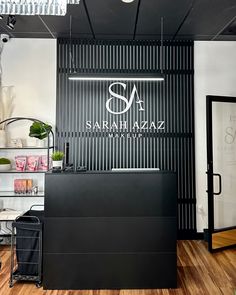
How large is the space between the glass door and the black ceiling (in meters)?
1.12

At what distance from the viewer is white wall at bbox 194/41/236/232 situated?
15.2 feet

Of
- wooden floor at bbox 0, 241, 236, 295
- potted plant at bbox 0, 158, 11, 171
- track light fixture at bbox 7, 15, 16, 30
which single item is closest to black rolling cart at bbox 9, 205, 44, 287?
wooden floor at bbox 0, 241, 236, 295

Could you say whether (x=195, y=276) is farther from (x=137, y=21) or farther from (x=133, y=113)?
(x=137, y=21)

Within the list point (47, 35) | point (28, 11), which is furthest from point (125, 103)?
point (28, 11)

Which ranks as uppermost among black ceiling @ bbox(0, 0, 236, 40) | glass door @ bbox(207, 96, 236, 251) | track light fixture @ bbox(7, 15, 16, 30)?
black ceiling @ bbox(0, 0, 236, 40)

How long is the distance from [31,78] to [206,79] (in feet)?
9.49

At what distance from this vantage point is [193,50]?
15.2ft

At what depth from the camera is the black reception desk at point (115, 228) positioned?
303cm

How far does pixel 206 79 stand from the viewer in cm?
465

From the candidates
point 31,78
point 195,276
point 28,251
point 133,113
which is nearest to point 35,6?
point 28,251

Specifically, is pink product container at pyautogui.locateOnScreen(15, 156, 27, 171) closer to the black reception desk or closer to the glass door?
the black reception desk

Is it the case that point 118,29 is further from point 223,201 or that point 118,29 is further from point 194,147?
point 223,201

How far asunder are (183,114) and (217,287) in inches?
102

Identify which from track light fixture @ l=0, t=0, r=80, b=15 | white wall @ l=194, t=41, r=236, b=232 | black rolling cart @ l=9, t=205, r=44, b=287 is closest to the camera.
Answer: track light fixture @ l=0, t=0, r=80, b=15
